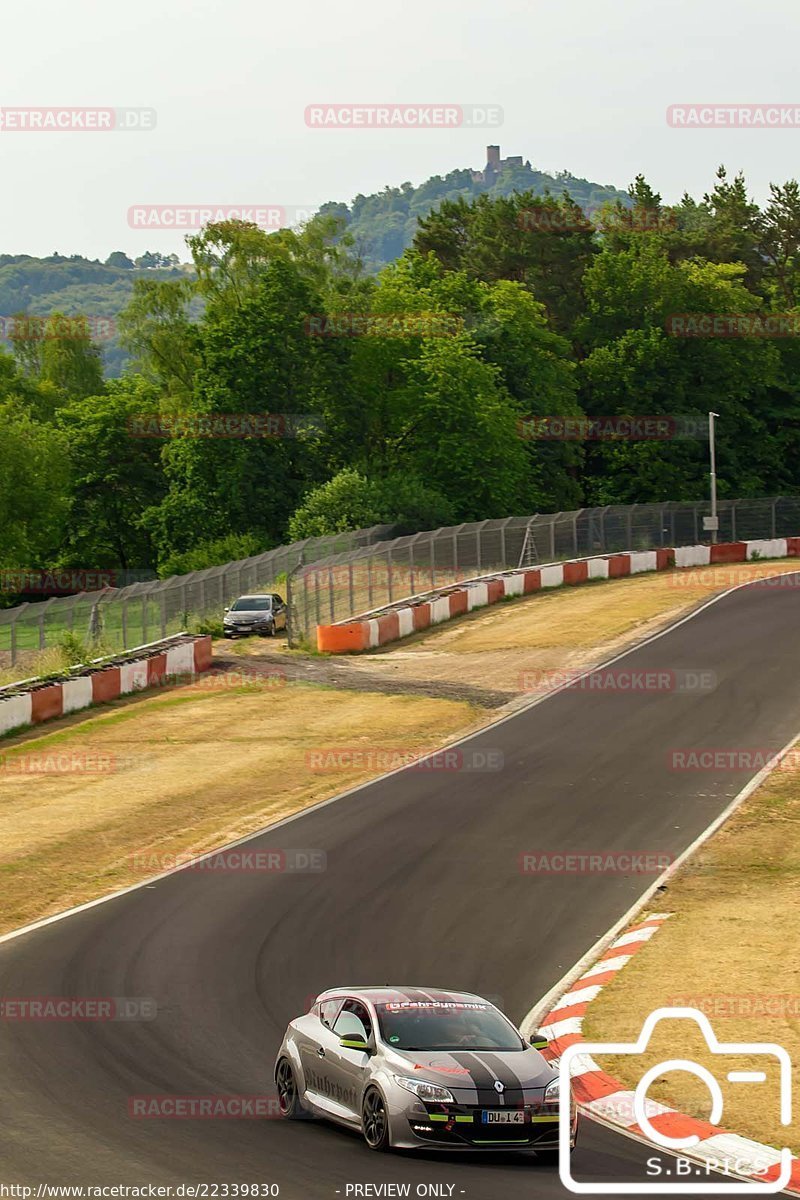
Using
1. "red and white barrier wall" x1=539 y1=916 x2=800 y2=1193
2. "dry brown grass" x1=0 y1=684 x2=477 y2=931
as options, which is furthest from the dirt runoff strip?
"dry brown grass" x1=0 y1=684 x2=477 y2=931

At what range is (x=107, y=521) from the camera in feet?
300

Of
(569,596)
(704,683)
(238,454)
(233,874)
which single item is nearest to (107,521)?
(238,454)

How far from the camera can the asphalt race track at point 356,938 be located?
12.0 meters

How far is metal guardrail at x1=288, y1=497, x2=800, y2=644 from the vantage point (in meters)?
51.2

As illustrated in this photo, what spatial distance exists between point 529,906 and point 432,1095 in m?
9.76

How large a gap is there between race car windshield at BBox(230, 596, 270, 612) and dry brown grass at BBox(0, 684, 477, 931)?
10910 millimetres

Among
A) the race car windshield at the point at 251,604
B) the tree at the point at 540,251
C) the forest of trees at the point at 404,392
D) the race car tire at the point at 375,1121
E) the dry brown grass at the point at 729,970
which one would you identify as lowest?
the dry brown grass at the point at 729,970

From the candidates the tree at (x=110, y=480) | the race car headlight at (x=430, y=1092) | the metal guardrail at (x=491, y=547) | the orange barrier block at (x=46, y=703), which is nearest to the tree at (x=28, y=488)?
the tree at (x=110, y=480)

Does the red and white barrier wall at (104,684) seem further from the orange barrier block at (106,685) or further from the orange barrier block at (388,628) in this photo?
the orange barrier block at (388,628)

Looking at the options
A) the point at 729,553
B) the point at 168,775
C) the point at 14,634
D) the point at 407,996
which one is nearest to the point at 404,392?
the point at 729,553

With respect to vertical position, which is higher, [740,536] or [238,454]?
[238,454]

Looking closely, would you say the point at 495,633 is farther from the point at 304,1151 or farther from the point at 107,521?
the point at 107,521

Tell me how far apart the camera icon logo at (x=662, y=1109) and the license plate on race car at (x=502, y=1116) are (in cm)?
32

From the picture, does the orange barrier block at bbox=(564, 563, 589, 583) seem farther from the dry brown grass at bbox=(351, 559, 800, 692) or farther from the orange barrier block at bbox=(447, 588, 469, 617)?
the orange barrier block at bbox=(447, 588, 469, 617)
